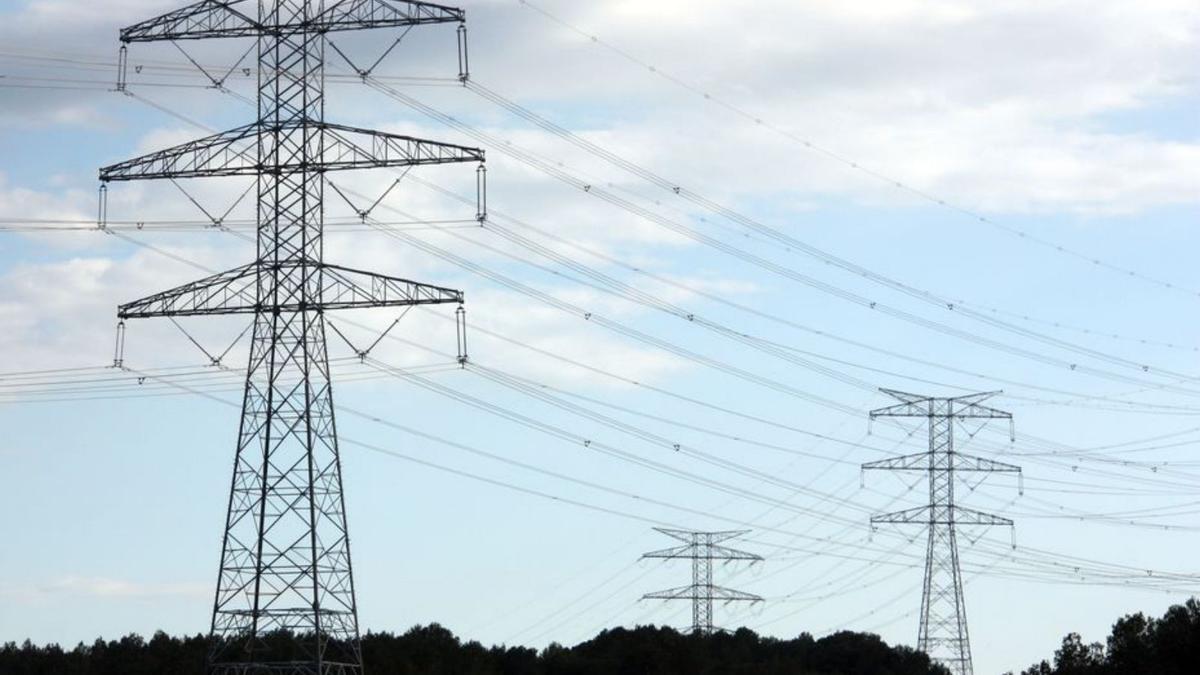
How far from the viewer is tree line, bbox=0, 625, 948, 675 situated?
136000 millimetres

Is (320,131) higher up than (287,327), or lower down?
higher up

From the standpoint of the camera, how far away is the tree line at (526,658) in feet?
446

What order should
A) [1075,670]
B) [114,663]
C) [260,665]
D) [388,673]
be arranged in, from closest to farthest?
1. [260,665]
2. [1075,670]
3. [388,673]
4. [114,663]

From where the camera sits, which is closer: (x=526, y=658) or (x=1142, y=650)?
(x=1142, y=650)

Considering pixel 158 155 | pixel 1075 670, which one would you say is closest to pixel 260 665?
pixel 158 155

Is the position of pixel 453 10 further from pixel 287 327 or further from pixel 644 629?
pixel 644 629

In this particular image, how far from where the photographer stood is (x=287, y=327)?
6725 cm

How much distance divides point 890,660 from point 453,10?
341 ft

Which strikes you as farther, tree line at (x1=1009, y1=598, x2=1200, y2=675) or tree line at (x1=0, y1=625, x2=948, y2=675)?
tree line at (x1=0, y1=625, x2=948, y2=675)

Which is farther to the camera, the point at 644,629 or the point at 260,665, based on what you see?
the point at 644,629

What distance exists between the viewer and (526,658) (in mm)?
152625

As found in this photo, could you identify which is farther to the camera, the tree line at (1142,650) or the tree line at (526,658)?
the tree line at (526,658)

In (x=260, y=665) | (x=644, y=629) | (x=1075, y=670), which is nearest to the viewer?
(x=260, y=665)

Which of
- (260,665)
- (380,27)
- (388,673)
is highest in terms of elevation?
(380,27)
